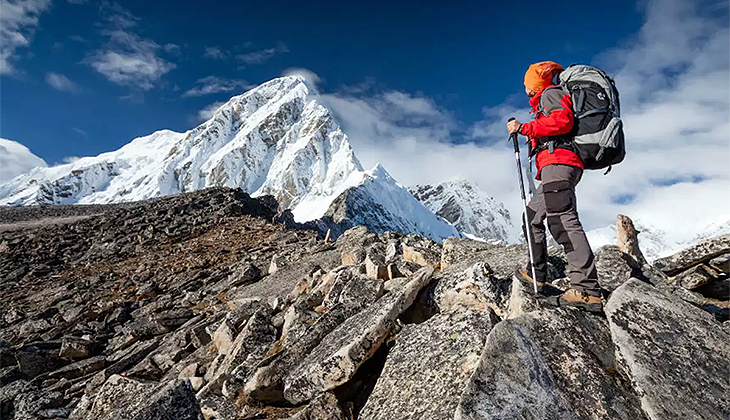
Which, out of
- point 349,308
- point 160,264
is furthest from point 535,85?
point 160,264

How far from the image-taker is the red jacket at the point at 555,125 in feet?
14.3

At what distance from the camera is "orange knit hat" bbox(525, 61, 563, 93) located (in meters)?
4.93

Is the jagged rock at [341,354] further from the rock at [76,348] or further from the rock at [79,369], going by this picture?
the rock at [76,348]

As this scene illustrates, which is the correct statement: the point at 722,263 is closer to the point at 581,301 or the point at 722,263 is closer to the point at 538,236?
Answer: the point at 538,236

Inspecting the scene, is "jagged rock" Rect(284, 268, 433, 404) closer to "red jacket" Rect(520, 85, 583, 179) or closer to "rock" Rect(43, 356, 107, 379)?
"red jacket" Rect(520, 85, 583, 179)

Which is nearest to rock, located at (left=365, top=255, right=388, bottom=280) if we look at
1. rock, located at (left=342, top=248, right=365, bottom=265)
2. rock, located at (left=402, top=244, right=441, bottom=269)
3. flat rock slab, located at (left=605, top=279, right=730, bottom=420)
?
rock, located at (left=402, top=244, right=441, bottom=269)

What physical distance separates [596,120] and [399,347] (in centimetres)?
325

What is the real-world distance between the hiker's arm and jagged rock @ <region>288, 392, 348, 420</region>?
3650 mm

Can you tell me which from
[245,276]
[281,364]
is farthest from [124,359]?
[281,364]

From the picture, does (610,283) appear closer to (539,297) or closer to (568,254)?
(568,254)

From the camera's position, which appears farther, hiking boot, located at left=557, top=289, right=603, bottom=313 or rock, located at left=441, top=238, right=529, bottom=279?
rock, located at left=441, top=238, right=529, bottom=279

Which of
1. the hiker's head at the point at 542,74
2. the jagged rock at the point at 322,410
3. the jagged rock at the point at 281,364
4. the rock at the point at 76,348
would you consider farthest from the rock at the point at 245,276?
the hiker's head at the point at 542,74

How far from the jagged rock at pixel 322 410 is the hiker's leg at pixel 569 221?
9.19ft

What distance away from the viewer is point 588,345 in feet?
11.3
